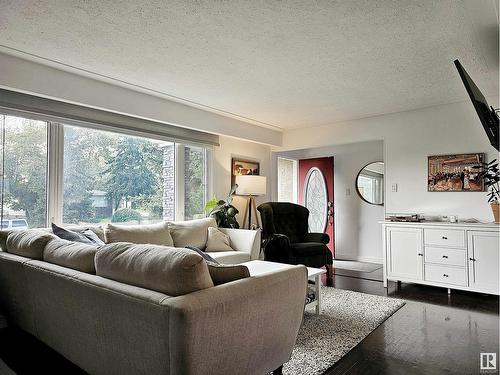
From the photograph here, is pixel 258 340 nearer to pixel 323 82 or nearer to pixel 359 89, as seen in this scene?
pixel 323 82

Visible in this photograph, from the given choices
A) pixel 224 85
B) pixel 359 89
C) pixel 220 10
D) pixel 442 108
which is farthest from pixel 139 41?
pixel 442 108

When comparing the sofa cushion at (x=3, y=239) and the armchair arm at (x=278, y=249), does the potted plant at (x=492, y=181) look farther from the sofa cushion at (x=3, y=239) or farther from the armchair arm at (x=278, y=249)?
the sofa cushion at (x=3, y=239)

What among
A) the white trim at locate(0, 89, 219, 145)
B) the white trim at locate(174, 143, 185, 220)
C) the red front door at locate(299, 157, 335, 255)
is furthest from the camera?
the red front door at locate(299, 157, 335, 255)

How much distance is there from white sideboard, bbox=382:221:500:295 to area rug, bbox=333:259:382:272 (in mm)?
1073

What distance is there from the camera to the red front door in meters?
6.43

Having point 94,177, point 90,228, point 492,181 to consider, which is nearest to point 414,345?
point 492,181

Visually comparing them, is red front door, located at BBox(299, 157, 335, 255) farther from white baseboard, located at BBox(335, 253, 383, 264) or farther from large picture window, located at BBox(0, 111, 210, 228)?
large picture window, located at BBox(0, 111, 210, 228)

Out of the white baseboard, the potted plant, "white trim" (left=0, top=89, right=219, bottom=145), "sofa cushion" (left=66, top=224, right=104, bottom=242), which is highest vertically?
"white trim" (left=0, top=89, right=219, bottom=145)

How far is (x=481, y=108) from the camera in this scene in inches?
88.0

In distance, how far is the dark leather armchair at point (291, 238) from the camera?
415 centimetres

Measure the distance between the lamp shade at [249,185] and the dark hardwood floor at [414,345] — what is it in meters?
2.47

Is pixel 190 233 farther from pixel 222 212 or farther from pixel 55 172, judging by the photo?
pixel 55 172

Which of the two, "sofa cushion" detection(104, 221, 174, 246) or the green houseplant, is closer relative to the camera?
"sofa cushion" detection(104, 221, 174, 246)

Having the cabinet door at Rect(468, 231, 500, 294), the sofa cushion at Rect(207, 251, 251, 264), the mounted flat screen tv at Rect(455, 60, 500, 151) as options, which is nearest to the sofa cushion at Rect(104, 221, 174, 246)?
the sofa cushion at Rect(207, 251, 251, 264)
